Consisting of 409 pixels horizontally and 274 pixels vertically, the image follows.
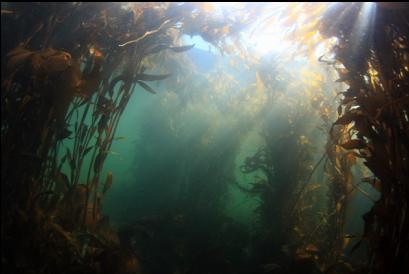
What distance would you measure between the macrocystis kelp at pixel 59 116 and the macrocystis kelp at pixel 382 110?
1662 mm

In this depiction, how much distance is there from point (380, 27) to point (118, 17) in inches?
103

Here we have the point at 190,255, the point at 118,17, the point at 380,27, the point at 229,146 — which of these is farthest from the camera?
the point at 229,146

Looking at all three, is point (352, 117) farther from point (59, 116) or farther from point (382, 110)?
point (59, 116)

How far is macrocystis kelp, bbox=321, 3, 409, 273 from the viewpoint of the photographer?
2158 millimetres

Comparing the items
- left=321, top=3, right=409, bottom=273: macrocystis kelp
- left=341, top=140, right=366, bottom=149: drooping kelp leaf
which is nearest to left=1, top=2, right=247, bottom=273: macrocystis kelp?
left=321, top=3, right=409, bottom=273: macrocystis kelp

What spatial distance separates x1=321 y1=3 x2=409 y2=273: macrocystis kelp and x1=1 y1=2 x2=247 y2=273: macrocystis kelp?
166 cm

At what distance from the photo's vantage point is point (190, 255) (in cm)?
549

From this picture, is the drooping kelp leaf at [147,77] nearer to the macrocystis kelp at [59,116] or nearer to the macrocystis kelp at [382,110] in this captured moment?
the macrocystis kelp at [59,116]

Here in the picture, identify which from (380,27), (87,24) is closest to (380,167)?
(380,27)

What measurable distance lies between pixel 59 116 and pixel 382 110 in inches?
108

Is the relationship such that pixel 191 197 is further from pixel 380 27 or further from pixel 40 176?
pixel 380 27

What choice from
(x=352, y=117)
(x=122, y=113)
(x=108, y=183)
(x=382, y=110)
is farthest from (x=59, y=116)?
(x=382, y=110)

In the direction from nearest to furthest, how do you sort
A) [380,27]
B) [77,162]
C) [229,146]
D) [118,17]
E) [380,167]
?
[380,167] < [380,27] < [77,162] < [118,17] < [229,146]

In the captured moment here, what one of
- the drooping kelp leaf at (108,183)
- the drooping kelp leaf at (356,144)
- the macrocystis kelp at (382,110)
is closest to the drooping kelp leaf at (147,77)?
the drooping kelp leaf at (108,183)
